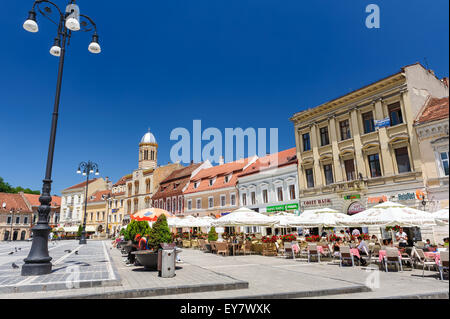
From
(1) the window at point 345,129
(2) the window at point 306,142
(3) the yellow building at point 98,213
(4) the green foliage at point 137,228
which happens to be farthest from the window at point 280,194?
(3) the yellow building at point 98,213

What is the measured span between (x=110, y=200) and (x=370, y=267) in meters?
65.1

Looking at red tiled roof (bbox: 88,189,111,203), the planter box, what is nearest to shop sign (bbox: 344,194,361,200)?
the planter box

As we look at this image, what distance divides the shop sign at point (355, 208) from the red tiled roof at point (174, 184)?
28966mm

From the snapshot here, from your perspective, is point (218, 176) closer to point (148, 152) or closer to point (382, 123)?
point (382, 123)

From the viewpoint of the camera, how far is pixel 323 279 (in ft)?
29.3

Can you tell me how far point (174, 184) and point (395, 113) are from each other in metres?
40.4

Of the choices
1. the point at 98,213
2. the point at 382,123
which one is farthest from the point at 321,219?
the point at 98,213

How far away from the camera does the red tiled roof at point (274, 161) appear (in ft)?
103

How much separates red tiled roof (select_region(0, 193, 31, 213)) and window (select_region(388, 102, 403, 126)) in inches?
2870

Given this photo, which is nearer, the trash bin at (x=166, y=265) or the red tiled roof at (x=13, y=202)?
the trash bin at (x=166, y=265)

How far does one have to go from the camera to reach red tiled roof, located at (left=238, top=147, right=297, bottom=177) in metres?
31.3

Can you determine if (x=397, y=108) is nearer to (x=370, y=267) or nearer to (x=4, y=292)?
(x=370, y=267)

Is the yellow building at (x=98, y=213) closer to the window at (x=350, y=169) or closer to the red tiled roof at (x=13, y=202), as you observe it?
the red tiled roof at (x=13, y=202)
